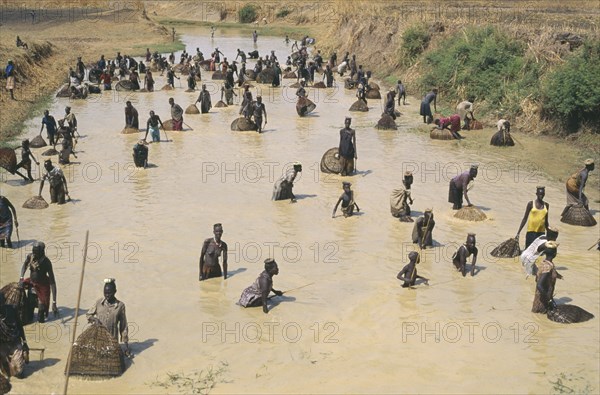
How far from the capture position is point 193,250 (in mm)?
14047

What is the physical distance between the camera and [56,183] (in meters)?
16.4

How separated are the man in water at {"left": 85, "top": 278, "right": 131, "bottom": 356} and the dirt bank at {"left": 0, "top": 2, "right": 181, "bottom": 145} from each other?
1385cm

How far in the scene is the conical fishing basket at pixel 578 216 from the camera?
15430 millimetres

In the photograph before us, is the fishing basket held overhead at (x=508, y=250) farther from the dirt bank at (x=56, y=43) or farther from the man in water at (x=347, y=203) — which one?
the dirt bank at (x=56, y=43)

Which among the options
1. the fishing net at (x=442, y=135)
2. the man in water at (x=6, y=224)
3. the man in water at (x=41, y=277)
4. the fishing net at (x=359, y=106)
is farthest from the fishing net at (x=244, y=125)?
the man in water at (x=41, y=277)

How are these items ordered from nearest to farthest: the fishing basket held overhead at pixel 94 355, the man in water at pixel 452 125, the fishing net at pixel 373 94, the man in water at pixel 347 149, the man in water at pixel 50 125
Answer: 1. the fishing basket held overhead at pixel 94 355
2. the man in water at pixel 347 149
3. the man in water at pixel 50 125
4. the man in water at pixel 452 125
5. the fishing net at pixel 373 94

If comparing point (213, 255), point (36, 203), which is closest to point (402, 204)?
point (213, 255)

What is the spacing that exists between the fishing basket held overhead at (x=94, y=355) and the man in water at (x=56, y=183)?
754 cm

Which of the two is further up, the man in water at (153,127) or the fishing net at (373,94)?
the fishing net at (373,94)

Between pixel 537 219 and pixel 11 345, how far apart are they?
839 centimetres

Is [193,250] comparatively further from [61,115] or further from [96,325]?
[61,115]

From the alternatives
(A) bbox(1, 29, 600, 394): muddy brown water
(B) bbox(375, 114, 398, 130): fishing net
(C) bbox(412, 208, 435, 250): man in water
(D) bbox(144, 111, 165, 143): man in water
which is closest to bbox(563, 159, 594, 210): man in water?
(A) bbox(1, 29, 600, 394): muddy brown water

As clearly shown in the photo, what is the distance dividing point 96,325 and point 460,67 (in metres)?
22.5

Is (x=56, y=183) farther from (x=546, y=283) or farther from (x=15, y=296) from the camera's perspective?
(x=546, y=283)
